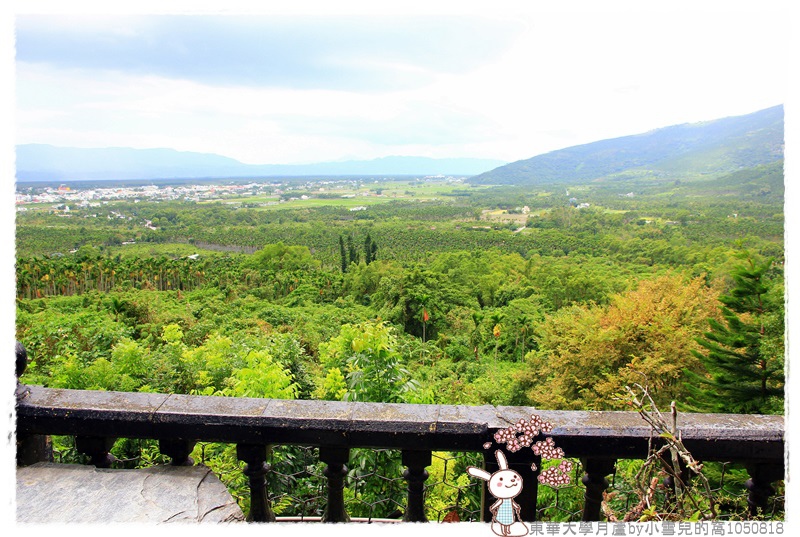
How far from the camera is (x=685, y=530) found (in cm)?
129

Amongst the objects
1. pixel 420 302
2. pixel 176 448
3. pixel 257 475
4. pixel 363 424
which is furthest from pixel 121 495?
pixel 420 302

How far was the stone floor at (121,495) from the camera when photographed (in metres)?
1.48

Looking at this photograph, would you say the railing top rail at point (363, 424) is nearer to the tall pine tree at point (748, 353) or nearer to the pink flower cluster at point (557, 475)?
the pink flower cluster at point (557, 475)

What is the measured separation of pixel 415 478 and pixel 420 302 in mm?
31510

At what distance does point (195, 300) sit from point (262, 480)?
129 feet

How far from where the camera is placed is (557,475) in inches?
54.7

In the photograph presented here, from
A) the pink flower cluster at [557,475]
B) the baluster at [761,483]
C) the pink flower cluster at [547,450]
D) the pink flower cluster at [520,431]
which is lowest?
the baluster at [761,483]

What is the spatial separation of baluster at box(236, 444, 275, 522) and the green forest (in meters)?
0.93

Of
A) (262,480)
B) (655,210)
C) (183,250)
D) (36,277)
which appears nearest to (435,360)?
(262,480)

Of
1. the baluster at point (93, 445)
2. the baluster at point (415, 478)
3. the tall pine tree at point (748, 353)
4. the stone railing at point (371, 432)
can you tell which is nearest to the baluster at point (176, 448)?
the stone railing at point (371, 432)

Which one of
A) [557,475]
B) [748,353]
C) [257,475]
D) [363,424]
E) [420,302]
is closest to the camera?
[557,475]

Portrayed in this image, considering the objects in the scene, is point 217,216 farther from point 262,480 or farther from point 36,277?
point 262,480

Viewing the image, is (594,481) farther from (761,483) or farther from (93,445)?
(93,445)

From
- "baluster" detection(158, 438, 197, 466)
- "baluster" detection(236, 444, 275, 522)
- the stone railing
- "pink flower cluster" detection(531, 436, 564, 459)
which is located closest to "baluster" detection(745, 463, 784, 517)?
the stone railing
